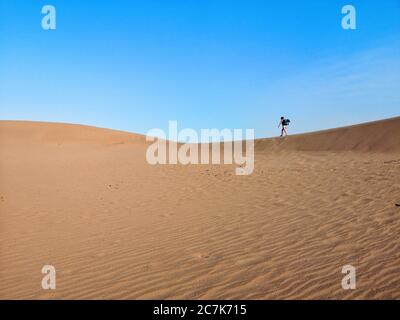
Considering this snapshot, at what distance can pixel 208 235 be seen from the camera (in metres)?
7.23

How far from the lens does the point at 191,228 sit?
785cm

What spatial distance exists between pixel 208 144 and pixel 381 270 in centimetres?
2717

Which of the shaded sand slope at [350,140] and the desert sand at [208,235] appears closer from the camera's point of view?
the desert sand at [208,235]

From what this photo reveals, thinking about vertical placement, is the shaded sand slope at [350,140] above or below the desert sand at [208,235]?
above

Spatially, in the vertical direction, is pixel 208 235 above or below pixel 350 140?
below

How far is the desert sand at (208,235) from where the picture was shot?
16.2 feet

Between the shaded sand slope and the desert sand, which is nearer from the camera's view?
the desert sand

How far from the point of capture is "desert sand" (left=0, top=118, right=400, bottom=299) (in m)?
4.93

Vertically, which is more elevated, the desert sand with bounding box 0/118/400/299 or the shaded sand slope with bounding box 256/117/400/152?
the shaded sand slope with bounding box 256/117/400/152

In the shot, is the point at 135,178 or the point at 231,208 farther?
the point at 135,178

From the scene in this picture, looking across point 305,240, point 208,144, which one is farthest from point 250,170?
point 208,144

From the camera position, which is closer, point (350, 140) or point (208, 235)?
point (208, 235)
